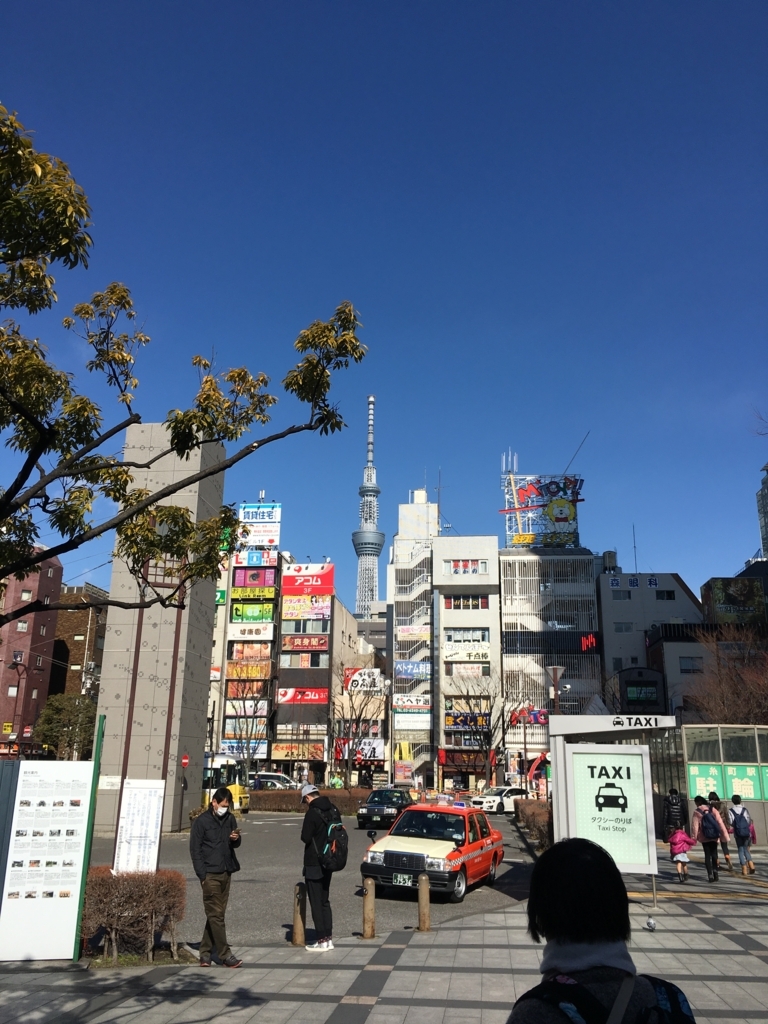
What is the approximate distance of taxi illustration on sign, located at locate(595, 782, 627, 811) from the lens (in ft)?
39.4

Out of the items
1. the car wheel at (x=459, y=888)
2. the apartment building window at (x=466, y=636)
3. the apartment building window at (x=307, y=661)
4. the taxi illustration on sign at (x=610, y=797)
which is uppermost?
the apartment building window at (x=466, y=636)

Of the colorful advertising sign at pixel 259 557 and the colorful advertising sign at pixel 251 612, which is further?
the colorful advertising sign at pixel 259 557

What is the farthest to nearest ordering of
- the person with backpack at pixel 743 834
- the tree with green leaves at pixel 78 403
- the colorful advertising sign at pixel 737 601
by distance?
the colorful advertising sign at pixel 737 601 → the person with backpack at pixel 743 834 → the tree with green leaves at pixel 78 403

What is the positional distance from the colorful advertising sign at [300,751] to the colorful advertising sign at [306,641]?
27.0 ft

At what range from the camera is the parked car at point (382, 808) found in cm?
2991

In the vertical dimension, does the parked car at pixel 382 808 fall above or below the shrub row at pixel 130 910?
below

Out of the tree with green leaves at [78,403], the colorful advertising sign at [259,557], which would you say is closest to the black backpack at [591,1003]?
the tree with green leaves at [78,403]

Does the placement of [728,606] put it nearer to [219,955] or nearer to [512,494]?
[512,494]

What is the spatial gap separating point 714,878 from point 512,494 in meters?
68.4

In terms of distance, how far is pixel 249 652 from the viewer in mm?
70438

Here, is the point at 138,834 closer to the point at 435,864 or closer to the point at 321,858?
the point at 321,858

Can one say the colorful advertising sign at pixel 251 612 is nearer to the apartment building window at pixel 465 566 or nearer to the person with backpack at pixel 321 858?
the apartment building window at pixel 465 566

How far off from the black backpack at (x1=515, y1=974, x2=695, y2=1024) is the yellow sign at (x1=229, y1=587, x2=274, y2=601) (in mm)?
70422

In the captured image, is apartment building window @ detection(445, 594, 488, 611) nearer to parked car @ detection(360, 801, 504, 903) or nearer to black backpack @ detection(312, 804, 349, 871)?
parked car @ detection(360, 801, 504, 903)
